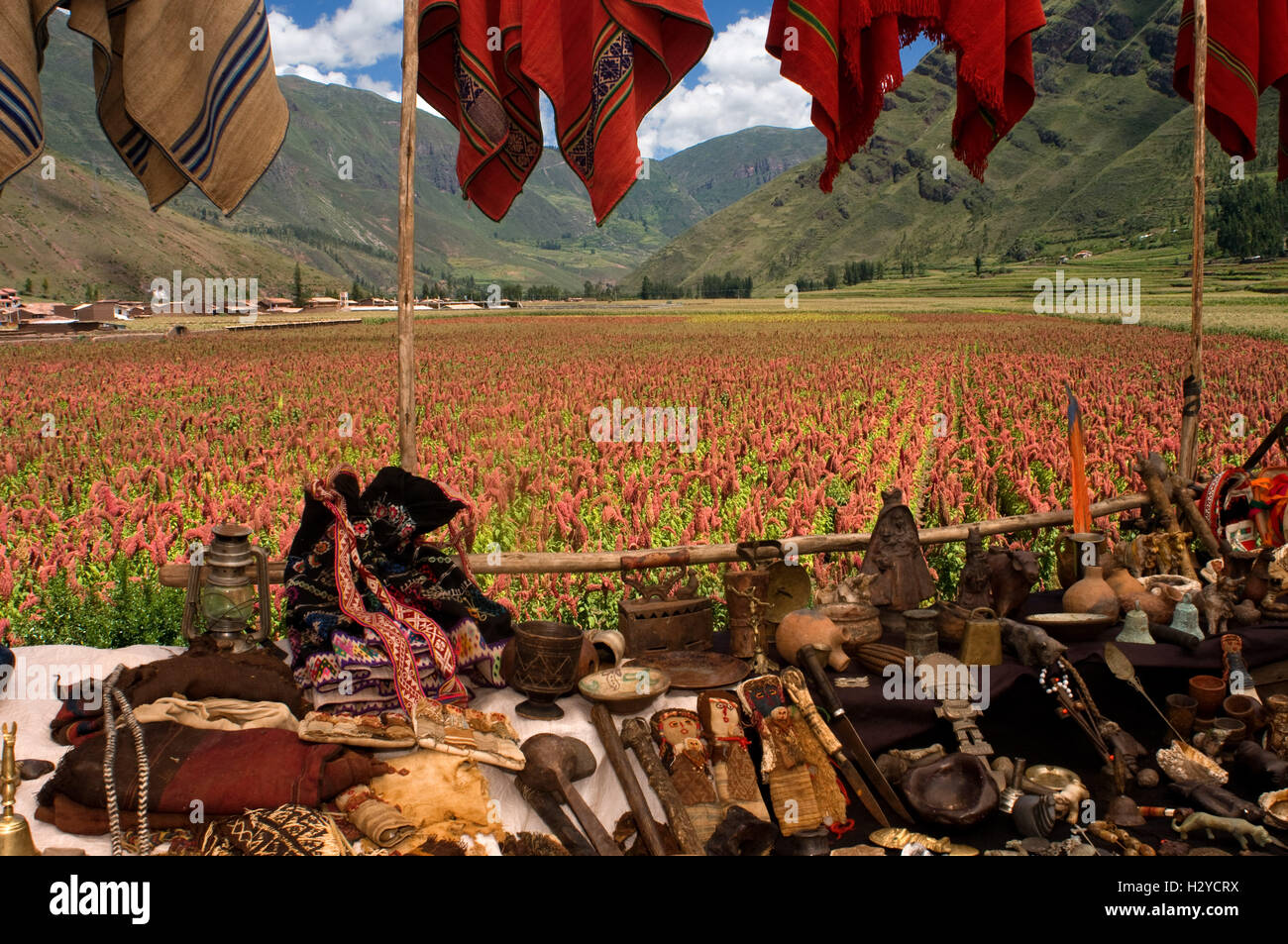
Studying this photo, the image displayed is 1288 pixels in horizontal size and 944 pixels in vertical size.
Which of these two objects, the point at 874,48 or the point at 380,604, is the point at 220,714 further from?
the point at 874,48

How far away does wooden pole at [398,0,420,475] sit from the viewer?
3.53m

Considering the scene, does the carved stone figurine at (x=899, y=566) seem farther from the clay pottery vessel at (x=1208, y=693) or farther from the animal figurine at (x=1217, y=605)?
the animal figurine at (x=1217, y=605)

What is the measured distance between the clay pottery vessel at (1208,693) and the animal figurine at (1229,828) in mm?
694

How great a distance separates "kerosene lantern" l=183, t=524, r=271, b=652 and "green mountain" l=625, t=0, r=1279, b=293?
101 metres

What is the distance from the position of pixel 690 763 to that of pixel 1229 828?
1.83 meters

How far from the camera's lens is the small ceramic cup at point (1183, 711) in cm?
366

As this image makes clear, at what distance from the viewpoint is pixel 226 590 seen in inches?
134

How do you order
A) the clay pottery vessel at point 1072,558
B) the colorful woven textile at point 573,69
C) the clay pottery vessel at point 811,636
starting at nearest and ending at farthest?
1. the colorful woven textile at point 573,69
2. the clay pottery vessel at point 811,636
3. the clay pottery vessel at point 1072,558

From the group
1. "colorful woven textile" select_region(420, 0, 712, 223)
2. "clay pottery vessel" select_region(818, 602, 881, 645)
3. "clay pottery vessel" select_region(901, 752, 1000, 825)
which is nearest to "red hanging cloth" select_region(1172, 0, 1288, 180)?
"clay pottery vessel" select_region(818, 602, 881, 645)

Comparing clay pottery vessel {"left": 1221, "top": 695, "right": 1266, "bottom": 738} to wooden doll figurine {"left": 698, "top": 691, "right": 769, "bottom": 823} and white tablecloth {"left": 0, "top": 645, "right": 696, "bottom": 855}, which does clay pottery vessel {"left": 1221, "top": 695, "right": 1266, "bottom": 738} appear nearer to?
wooden doll figurine {"left": 698, "top": 691, "right": 769, "bottom": 823}

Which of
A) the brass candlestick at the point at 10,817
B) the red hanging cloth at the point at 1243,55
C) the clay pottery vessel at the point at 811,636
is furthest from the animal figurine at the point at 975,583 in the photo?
the brass candlestick at the point at 10,817

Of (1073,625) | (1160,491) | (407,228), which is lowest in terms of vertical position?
(1073,625)

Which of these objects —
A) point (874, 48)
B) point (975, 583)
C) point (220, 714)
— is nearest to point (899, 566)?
point (975, 583)
